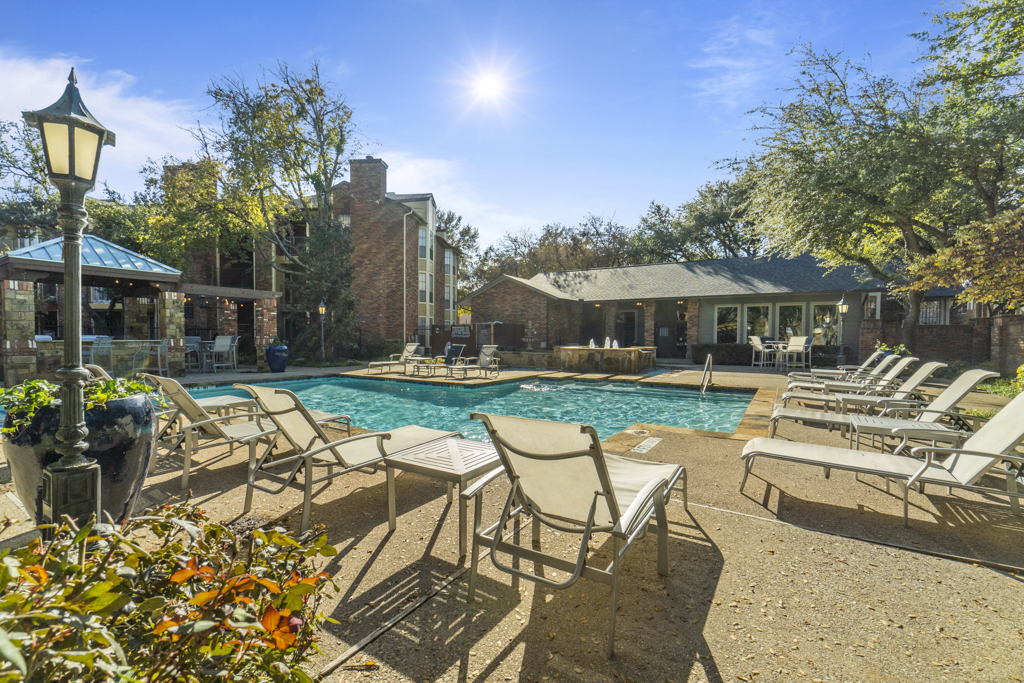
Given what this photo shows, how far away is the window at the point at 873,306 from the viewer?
17266 mm

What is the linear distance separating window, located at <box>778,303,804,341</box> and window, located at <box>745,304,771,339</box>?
0.45 m

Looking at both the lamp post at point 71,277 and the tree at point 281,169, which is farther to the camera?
the tree at point 281,169

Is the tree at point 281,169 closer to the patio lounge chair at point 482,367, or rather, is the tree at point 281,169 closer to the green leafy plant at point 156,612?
the patio lounge chair at point 482,367

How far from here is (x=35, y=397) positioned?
9.16 feet

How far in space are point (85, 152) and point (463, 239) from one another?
37.2 meters

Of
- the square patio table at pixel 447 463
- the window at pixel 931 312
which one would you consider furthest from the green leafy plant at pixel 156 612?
the window at pixel 931 312

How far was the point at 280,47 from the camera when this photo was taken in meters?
17.0

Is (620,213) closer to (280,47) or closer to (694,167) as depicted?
(694,167)

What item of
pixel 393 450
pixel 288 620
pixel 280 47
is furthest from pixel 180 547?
pixel 280 47

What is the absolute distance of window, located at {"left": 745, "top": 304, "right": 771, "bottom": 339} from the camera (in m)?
18.9

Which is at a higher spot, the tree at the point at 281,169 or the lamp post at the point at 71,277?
the tree at the point at 281,169

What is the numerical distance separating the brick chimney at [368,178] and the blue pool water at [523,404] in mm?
13848

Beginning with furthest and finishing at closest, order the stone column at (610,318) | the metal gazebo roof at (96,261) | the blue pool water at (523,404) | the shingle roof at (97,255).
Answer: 1. the stone column at (610,318)
2. the shingle roof at (97,255)
3. the metal gazebo roof at (96,261)
4. the blue pool water at (523,404)

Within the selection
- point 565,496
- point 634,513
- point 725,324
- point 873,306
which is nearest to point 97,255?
point 565,496
